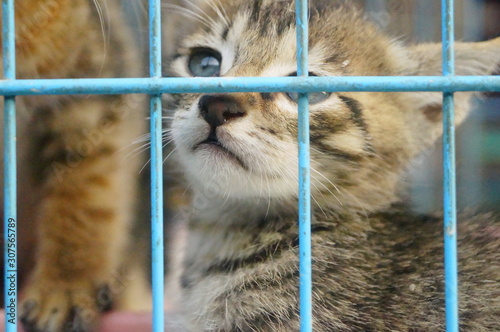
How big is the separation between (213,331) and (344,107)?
46 centimetres

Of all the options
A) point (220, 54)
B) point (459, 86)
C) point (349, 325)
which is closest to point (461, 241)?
point (349, 325)

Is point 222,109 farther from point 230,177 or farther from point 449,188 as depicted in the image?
point 449,188

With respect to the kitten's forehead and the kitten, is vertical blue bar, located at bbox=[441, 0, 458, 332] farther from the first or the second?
the kitten

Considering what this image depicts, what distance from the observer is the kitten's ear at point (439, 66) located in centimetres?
96

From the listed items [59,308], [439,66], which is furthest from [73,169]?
[439,66]

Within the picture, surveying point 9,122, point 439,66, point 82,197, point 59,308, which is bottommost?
point 59,308

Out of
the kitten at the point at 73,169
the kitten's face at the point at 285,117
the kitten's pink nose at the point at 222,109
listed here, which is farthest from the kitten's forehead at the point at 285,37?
the kitten at the point at 73,169

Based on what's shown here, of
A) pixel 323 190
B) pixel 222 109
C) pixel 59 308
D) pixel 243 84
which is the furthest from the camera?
pixel 59 308

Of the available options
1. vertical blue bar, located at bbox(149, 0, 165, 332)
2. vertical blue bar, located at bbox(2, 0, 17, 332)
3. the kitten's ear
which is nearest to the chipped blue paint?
vertical blue bar, located at bbox(2, 0, 17, 332)

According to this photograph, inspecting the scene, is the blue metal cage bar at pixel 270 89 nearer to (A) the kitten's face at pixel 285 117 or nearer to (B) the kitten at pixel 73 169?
(A) the kitten's face at pixel 285 117

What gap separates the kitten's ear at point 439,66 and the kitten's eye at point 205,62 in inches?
15.0

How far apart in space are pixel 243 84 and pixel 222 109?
0.24m

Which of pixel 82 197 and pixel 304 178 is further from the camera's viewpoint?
pixel 82 197

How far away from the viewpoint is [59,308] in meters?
1.11
